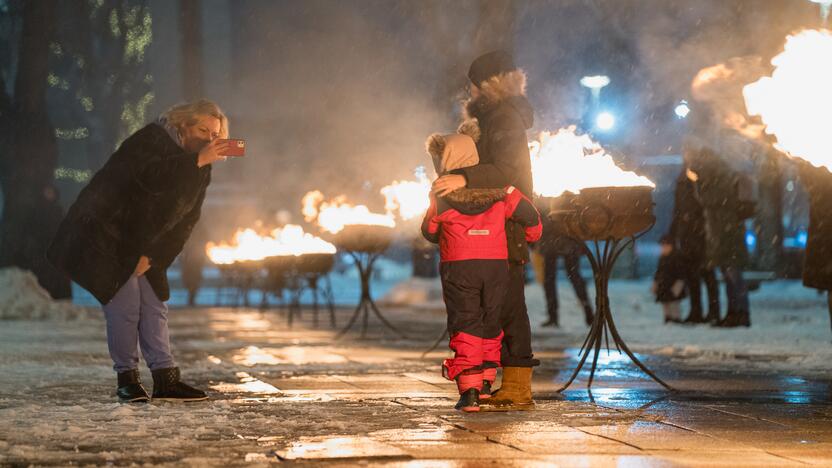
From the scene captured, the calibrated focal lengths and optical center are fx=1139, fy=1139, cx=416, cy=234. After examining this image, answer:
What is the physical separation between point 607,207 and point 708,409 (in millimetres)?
1604

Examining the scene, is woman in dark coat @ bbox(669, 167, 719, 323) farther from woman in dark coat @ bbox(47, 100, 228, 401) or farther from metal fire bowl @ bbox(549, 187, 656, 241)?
woman in dark coat @ bbox(47, 100, 228, 401)

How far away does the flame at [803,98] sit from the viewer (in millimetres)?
8109

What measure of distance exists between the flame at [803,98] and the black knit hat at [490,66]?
2.66 metres

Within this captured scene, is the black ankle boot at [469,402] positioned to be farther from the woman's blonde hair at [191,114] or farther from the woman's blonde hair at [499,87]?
the woman's blonde hair at [191,114]

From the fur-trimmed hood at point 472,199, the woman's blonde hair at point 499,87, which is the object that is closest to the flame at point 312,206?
the woman's blonde hair at point 499,87

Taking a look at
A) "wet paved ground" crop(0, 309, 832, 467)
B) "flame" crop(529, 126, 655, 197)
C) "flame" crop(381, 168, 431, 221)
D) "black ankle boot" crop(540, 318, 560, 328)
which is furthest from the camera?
"black ankle boot" crop(540, 318, 560, 328)

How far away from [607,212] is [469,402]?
183cm

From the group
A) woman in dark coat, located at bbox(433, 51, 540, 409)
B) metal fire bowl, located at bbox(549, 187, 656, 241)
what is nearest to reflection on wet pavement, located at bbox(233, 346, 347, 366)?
metal fire bowl, located at bbox(549, 187, 656, 241)

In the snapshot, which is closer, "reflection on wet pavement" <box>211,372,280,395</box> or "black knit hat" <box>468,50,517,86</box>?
"black knit hat" <box>468,50,517,86</box>

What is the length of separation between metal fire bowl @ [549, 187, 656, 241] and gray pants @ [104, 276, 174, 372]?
2.59m

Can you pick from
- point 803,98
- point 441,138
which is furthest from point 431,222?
point 803,98

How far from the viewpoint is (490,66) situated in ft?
21.4

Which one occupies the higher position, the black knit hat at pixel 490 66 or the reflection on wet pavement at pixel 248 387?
the black knit hat at pixel 490 66

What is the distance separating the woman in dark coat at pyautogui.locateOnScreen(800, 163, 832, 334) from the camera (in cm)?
834
